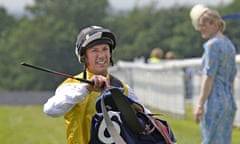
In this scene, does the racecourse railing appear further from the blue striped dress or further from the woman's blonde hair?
the woman's blonde hair

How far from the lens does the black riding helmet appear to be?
5949 mm

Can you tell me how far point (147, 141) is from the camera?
18.4 ft

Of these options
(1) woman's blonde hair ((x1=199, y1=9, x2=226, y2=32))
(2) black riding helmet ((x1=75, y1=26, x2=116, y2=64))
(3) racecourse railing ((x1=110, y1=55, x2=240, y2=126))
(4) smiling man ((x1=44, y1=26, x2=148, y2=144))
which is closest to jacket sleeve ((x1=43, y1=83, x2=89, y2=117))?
(4) smiling man ((x1=44, y1=26, x2=148, y2=144))

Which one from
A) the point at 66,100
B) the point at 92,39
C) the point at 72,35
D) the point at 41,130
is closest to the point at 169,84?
the point at 41,130

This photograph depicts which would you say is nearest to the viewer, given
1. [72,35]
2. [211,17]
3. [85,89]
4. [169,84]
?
[85,89]

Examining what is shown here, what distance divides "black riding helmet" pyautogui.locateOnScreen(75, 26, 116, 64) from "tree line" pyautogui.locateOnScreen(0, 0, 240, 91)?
4702 centimetres

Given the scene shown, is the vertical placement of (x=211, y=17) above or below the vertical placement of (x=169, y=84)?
above

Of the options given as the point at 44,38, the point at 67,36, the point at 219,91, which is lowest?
the point at 44,38

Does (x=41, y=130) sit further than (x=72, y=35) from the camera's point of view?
No

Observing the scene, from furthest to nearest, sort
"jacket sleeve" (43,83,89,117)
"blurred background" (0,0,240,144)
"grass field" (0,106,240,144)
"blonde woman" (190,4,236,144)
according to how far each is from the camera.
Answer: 1. "blurred background" (0,0,240,144)
2. "grass field" (0,106,240,144)
3. "blonde woman" (190,4,236,144)
4. "jacket sleeve" (43,83,89,117)

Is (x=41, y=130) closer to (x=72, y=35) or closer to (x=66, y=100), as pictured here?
(x=66, y=100)

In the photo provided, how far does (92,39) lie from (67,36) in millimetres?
54279

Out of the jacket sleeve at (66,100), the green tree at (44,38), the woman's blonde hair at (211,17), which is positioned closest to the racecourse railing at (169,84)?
the woman's blonde hair at (211,17)

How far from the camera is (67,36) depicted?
60.1 metres
